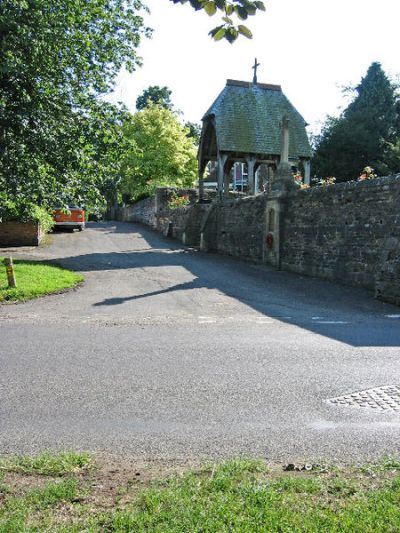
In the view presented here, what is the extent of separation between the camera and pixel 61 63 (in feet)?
47.5

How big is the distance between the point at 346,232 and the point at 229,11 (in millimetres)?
12532

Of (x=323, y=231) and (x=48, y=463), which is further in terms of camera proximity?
(x=323, y=231)

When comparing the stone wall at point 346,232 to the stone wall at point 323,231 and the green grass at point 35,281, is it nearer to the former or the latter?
the stone wall at point 323,231

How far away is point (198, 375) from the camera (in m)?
5.95

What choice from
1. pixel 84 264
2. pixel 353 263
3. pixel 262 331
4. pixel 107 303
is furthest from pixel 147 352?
pixel 84 264

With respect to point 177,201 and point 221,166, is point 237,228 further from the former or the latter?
point 177,201

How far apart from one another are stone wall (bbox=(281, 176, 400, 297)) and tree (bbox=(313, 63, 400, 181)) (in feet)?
81.7

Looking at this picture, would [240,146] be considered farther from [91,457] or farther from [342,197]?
[91,457]

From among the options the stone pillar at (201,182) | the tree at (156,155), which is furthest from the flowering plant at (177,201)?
the tree at (156,155)

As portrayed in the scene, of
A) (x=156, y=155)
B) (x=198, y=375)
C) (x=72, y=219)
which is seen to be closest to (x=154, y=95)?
(x=156, y=155)

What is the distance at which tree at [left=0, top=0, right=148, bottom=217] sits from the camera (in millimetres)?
13312

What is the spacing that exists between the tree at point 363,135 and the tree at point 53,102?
2972 cm

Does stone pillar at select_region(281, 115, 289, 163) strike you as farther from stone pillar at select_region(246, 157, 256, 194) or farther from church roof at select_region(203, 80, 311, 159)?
stone pillar at select_region(246, 157, 256, 194)

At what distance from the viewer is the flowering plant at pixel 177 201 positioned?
31719 millimetres
